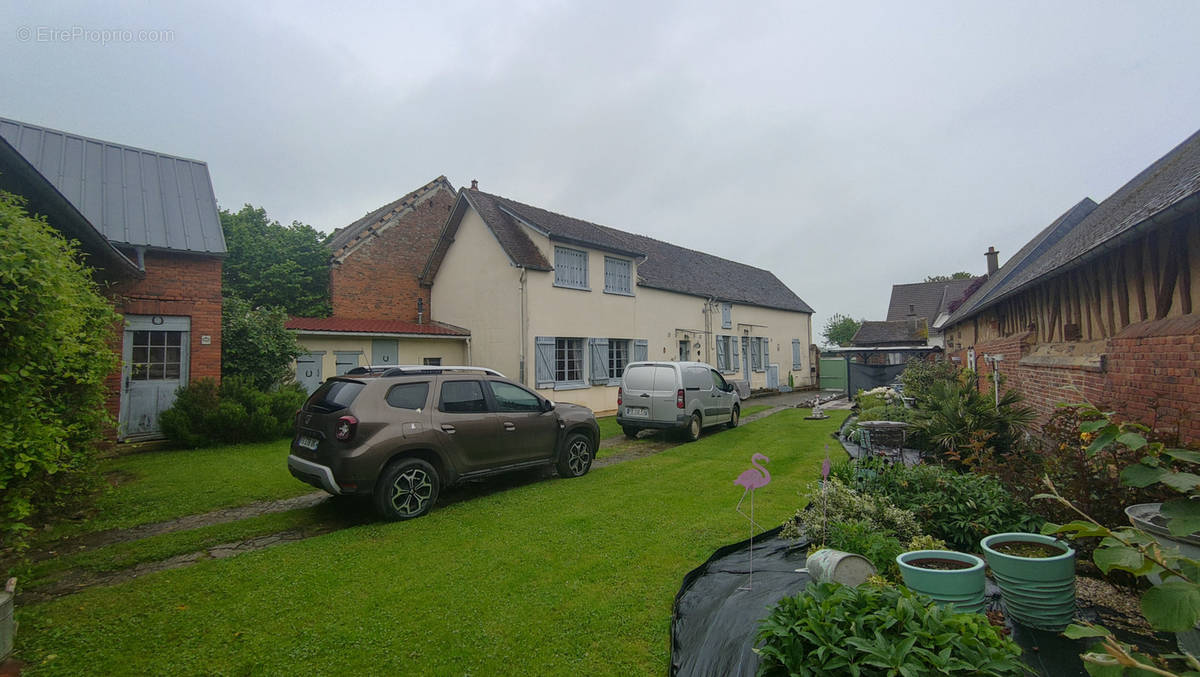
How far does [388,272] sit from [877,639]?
18.8 m

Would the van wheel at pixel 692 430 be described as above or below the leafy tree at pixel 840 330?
below

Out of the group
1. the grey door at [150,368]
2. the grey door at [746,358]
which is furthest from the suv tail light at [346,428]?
the grey door at [746,358]

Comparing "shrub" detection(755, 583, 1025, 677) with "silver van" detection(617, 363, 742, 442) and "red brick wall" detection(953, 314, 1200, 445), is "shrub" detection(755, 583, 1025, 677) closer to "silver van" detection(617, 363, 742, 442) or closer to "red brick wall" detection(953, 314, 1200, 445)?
"red brick wall" detection(953, 314, 1200, 445)

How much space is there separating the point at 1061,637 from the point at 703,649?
1921mm

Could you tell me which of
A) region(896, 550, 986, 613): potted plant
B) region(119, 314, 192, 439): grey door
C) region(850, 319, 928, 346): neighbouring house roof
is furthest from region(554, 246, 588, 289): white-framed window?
region(850, 319, 928, 346): neighbouring house roof

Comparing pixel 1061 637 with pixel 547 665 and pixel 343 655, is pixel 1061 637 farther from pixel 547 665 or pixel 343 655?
pixel 343 655

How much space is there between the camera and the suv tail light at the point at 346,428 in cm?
542

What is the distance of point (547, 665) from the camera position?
2.93 m

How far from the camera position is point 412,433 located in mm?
5867

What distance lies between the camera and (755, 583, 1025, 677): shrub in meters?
1.94

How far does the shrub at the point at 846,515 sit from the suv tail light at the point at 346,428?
4.49m

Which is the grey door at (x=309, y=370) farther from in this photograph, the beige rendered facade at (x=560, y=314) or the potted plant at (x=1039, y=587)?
the potted plant at (x=1039, y=587)

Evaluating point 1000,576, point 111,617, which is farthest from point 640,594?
point 111,617

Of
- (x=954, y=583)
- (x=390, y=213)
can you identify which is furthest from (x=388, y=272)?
(x=954, y=583)
